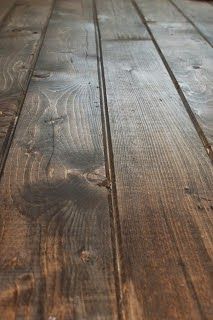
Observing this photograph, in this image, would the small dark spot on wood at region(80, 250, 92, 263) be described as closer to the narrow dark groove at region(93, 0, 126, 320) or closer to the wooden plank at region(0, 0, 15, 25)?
the narrow dark groove at region(93, 0, 126, 320)

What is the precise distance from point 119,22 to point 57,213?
4.14ft

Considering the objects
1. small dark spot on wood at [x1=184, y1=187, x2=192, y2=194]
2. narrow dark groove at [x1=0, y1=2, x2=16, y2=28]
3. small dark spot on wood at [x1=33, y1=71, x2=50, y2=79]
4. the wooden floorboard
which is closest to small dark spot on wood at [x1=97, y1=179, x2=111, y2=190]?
the wooden floorboard

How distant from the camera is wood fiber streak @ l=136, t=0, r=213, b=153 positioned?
966mm

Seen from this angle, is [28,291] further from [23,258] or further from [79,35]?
[79,35]

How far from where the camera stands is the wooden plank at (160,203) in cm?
51

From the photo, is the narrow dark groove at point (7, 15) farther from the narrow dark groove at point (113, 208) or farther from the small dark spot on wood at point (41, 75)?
the narrow dark groove at point (113, 208)

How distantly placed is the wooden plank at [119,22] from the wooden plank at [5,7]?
381mm

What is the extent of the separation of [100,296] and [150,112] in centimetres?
51

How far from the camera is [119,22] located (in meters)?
1.73

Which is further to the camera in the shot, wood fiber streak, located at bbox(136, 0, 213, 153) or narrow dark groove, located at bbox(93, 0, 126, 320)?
wood fiber streak, located at bbox(136, 0, 213, 153)

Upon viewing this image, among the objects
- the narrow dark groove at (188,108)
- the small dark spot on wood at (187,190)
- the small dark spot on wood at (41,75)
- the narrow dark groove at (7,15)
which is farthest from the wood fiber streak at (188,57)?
the narrow dark groove at (7,15)

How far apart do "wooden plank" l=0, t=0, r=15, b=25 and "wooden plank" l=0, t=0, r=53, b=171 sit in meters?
0.02

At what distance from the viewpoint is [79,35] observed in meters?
1.53

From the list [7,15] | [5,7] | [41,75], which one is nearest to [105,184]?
[41,75]
